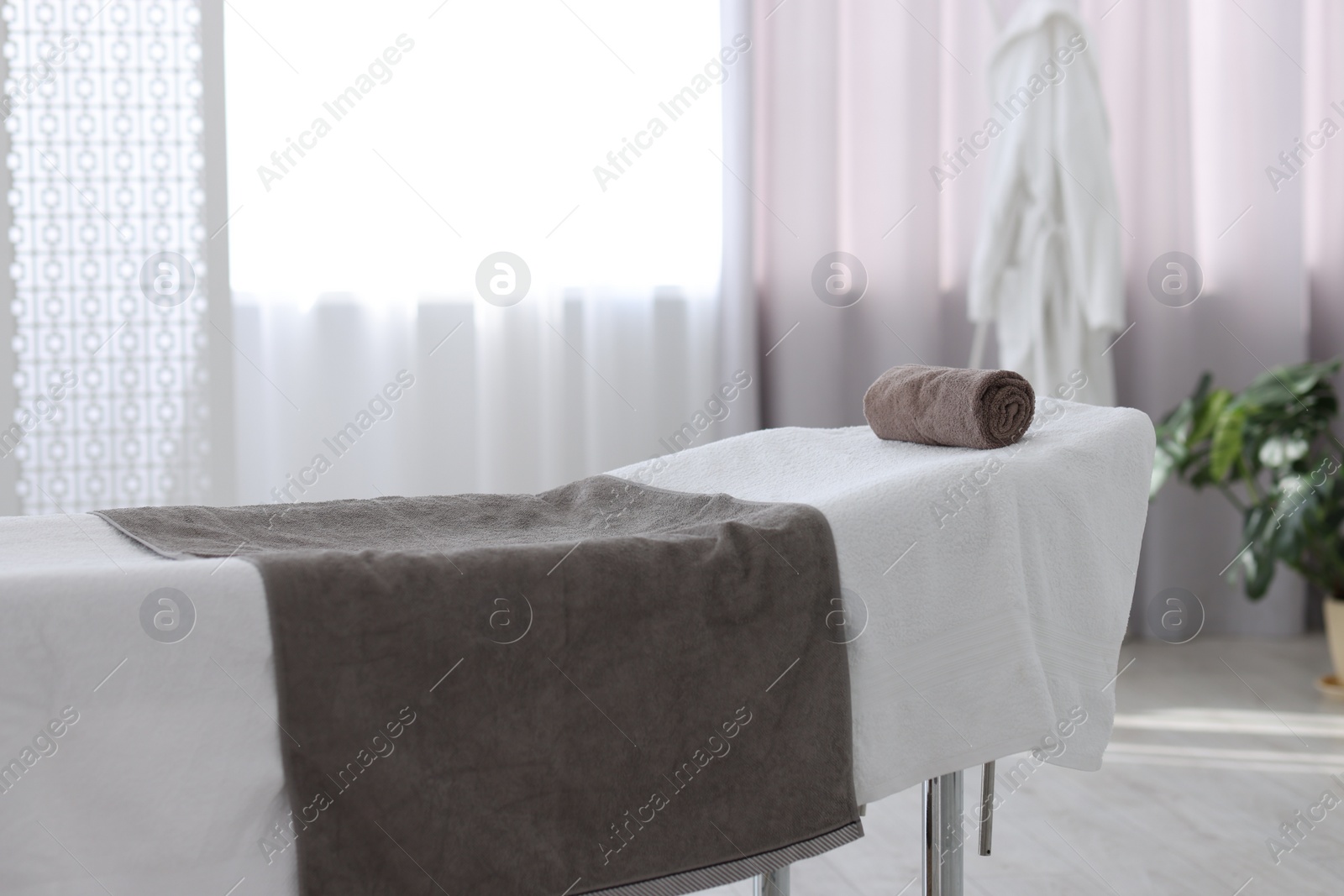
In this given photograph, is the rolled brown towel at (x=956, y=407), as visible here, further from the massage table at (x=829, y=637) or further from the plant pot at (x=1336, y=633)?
the plant pot at (x=1336, y=633)

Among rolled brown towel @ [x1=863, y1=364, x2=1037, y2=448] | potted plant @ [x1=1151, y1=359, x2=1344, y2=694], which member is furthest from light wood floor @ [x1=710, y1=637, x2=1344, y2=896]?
rolled brown towel @ [x1=863, y1=364, x2=1037, y2=448]

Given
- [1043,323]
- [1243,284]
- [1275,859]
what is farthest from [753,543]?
[1243,284]

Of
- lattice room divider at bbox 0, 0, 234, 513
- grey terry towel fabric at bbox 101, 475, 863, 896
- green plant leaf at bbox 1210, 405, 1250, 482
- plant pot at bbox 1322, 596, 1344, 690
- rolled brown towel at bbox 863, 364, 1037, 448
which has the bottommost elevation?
plant pot at bbox 1322, 596, 1344, 690

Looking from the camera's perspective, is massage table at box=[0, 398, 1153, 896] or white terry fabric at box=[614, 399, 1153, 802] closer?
massage table at box=[0, 398, 1153, 896]

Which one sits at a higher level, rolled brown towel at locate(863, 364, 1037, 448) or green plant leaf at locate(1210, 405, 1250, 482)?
rolled brown towel at locate(863, 364, 1037, 448)

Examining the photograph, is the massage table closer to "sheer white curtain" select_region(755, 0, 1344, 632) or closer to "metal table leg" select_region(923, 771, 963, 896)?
"metal table leg" select_region(923, 771, 963, 896)

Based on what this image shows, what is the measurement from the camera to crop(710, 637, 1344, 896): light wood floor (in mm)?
1518

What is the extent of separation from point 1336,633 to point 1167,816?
95 centimetres

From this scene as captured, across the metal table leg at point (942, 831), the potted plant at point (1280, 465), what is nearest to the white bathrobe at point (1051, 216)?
the potted plant at point (1280, 465)

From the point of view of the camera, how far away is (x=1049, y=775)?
1895 mm

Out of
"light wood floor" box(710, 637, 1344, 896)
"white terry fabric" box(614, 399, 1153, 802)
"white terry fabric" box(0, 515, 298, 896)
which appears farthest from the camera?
"light wood floor" box(710, 637, 1344, 896)

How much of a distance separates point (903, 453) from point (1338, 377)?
6.85 feet

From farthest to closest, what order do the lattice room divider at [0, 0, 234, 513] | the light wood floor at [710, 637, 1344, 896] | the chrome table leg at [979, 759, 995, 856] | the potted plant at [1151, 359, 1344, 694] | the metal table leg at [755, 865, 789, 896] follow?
the potted plant at [1151, 359, 1344, 694], the lattice room divider at [0, 0, 234, 513], the light wood floor at [710, 637, 1344, 896], the chrome table leg at [979, 759, 995, 856], the metal table leg at [755, 865, 789, 896]

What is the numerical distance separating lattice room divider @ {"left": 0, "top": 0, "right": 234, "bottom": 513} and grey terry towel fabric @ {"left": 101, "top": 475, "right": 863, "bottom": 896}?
132cm
